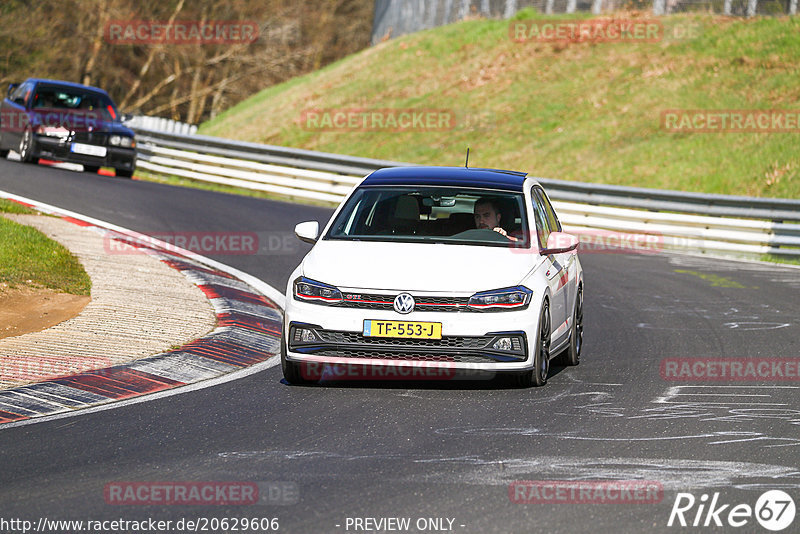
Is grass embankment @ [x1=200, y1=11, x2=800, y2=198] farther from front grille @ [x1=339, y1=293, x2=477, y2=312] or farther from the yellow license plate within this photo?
the yellow license plate

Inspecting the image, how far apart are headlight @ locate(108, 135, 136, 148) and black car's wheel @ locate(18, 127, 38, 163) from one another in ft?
4.99

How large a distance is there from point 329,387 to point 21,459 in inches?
112

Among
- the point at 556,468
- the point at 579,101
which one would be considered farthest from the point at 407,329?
the point at 579,101

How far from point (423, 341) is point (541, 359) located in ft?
3.31

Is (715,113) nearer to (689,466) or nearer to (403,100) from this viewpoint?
(403,100)

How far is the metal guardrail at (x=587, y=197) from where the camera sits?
68.8ft

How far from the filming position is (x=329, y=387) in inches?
348

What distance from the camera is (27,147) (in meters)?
25.1

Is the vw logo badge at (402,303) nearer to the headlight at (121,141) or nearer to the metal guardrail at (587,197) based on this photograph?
the metal guardrail at (587,197)

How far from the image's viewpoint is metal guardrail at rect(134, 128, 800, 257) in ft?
68.8

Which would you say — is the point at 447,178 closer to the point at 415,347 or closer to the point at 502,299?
the point at 502,299

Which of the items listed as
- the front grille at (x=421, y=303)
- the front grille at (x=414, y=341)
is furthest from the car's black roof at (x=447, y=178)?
the front grille at (x=414, y=341)

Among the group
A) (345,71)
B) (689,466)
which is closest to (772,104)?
(345,71)

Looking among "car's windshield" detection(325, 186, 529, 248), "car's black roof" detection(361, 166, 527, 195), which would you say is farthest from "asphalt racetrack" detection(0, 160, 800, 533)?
"car's black roof" detection(361, 166, 527, 195)
